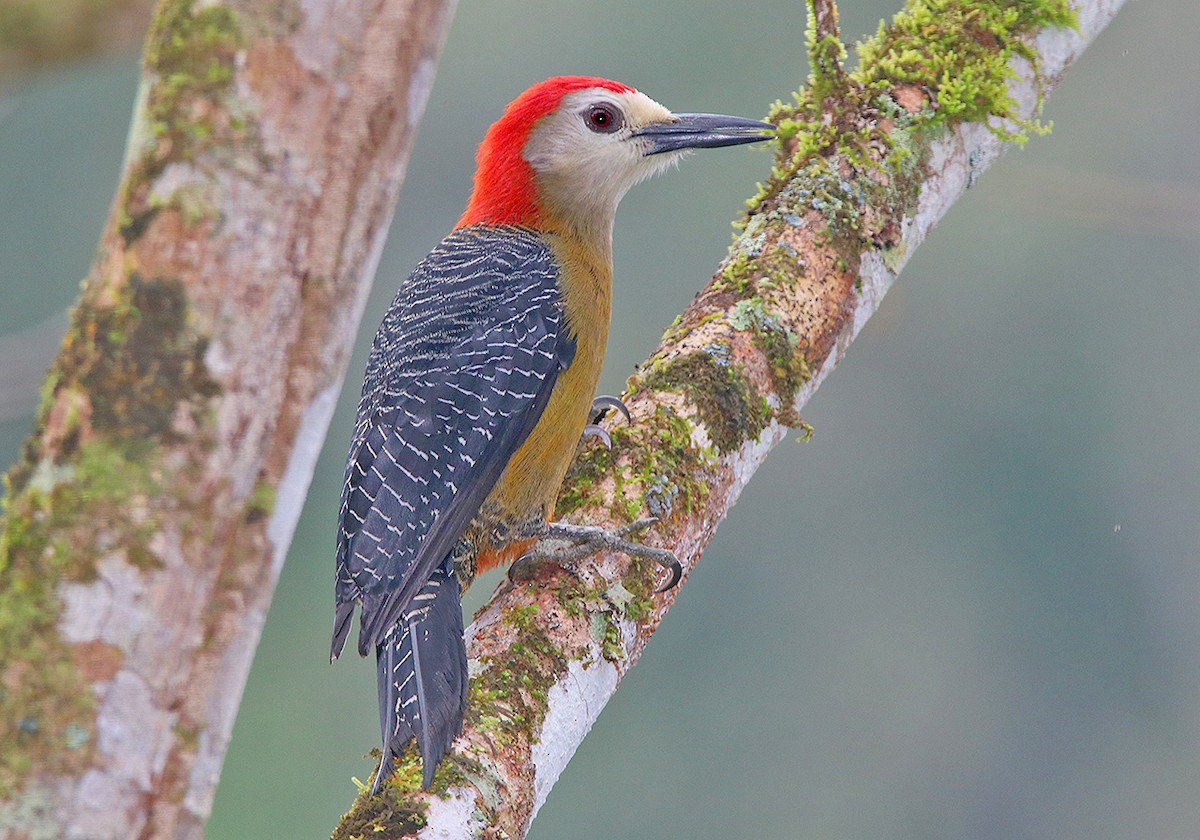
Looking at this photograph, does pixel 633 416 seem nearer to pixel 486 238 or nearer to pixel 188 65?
pixel 486 238

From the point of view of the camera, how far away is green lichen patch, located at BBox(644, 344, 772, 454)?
368 centimetres

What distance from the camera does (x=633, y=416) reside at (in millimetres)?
3766

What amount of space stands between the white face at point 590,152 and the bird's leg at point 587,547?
1.19 metres

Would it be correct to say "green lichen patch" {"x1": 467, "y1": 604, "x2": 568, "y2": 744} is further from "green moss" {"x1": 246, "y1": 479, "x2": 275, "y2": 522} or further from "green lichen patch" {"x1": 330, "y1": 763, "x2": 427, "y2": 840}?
"green moss" {"x1": 246, "y1": 479, "x2": 275, "y2": 522}

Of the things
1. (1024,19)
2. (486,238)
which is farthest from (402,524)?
(1024,19)

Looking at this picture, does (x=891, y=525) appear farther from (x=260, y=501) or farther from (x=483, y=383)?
(x=260, y=501)

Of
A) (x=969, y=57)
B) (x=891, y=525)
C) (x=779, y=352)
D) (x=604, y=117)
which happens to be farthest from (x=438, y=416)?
(x=891, y=525)

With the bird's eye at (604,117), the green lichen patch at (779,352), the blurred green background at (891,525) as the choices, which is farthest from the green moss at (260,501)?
the blurred green background at (891,525)

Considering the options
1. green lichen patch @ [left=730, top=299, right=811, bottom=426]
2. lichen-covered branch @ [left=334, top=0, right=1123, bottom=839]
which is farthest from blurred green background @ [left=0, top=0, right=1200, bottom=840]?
green lichen patch @ [left=730, top=299, right=811, bottom=426]

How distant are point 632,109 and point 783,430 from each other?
3.94 ft

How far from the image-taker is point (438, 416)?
11.8ft

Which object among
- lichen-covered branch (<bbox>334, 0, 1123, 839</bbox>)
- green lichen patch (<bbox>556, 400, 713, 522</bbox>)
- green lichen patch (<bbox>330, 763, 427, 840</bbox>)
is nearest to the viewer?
green lichen patch (<bbox>330, 763, 427, 840</bbox>)

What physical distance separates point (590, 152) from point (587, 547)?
4.54 feet

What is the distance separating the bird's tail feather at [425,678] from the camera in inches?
109
